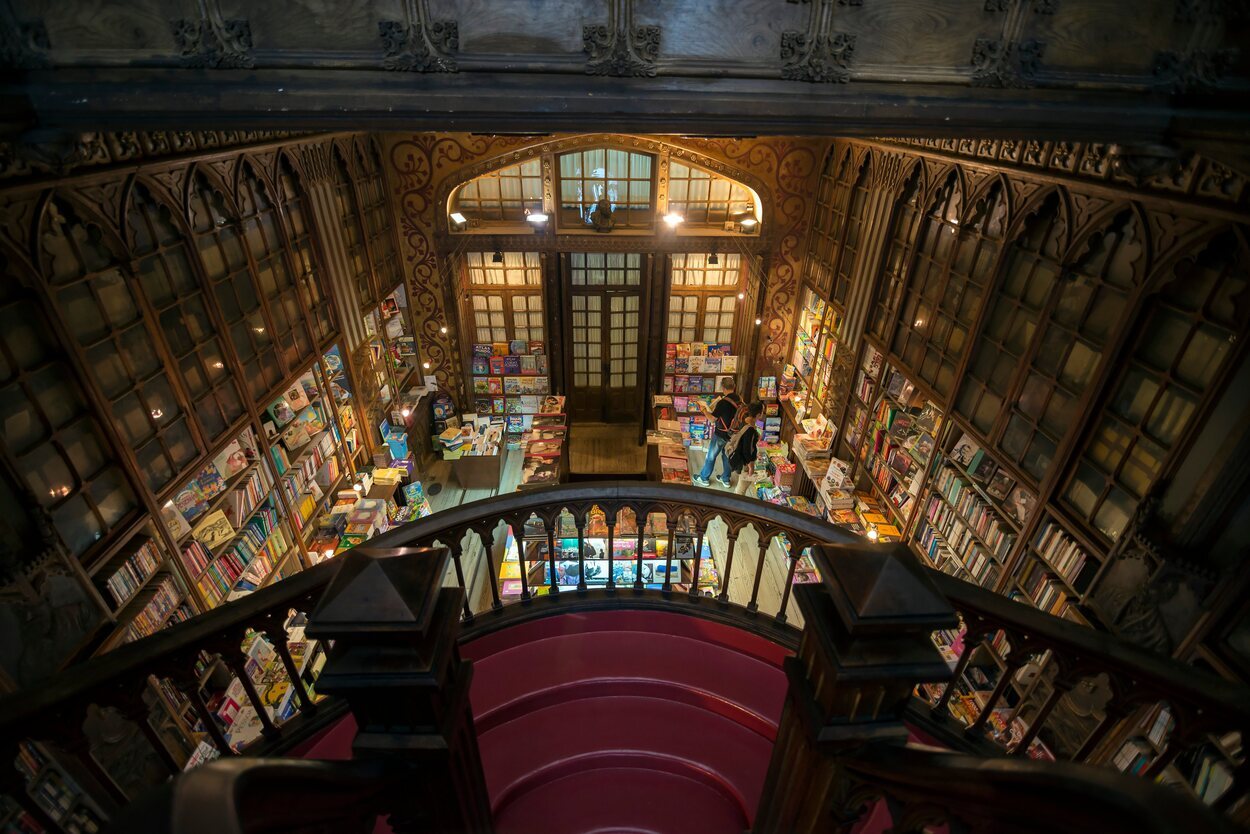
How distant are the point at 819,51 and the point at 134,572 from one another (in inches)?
182

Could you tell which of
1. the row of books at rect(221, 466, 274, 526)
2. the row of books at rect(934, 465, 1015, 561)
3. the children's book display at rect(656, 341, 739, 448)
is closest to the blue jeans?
the children's book display at rect(656, 341, 739, 448)

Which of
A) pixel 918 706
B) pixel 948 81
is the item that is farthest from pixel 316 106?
pixel 918 706

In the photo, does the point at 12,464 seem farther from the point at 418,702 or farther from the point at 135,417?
the point at 418,702

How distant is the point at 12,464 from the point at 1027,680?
Result: 5.85 metres

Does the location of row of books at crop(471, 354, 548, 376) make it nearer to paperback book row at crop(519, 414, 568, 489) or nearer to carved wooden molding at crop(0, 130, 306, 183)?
paperback book row at crop(519, 414, 568, 489)

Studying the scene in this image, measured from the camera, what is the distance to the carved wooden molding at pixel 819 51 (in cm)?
242

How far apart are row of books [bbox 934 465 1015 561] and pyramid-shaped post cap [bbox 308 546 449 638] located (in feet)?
14.0

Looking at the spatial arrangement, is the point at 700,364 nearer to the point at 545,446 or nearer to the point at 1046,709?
the point at 545,446

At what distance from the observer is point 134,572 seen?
3305 mm

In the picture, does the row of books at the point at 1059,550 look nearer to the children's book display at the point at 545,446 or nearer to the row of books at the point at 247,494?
the children's book display at the point at 545,446

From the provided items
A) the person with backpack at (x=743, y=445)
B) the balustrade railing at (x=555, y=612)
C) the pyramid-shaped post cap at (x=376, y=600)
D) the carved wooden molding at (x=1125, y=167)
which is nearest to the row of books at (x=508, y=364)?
the person with backpack at (x=743, y=445)

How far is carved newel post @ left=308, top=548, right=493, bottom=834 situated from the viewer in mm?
1121

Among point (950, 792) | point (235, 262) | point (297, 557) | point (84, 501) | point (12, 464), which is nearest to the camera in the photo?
point (950, 792)

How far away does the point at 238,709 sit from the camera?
390 centimetres
